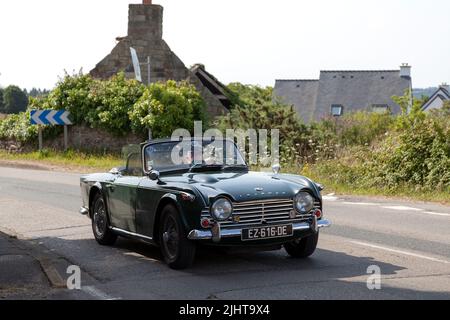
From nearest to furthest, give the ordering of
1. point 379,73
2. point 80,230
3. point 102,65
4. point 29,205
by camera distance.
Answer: point 80,230, point 29,205, point 102,65, point 379,73

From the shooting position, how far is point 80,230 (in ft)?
41.9

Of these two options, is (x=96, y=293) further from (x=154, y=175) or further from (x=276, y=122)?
(x=276, y=122)

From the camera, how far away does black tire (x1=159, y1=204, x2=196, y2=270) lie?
8.48 metres

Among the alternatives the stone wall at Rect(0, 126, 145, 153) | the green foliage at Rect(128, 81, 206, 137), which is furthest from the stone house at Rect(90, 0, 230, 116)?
the stone wall at Rect(0, 126, 145, 153)

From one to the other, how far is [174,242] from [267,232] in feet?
3.61

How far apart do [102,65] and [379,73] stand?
137 feet

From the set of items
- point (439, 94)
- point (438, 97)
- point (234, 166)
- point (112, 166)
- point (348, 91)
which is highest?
point (348, 91)

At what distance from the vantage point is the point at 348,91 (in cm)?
7738

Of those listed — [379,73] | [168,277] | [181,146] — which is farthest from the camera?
[379,73]

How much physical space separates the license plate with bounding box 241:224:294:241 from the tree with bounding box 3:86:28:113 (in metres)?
76.2

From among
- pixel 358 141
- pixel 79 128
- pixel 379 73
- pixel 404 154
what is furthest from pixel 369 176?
pixel 379 73

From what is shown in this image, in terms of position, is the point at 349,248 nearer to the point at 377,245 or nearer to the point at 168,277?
the point at 377,245

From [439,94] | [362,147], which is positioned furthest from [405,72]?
[362,147]

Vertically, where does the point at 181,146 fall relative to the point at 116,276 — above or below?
above
